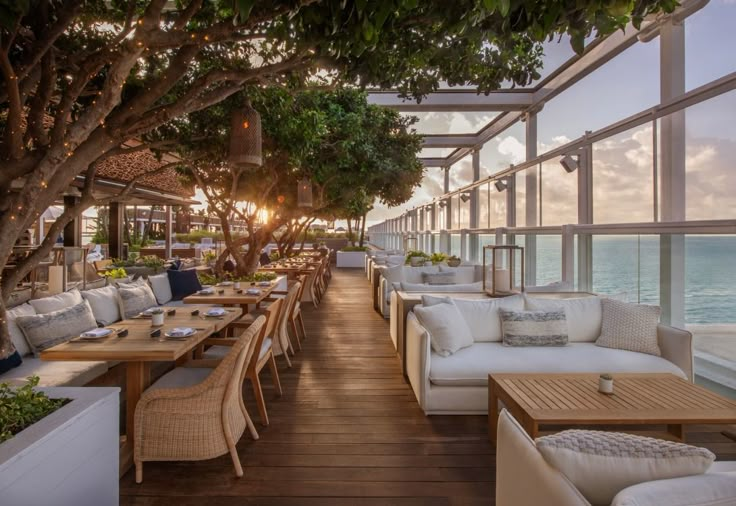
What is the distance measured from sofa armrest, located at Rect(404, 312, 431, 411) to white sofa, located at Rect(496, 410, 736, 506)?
156 cm

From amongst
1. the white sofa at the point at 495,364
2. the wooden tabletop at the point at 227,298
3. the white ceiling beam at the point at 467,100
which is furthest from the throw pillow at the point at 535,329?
the white ceiling beam at the point at 467,100

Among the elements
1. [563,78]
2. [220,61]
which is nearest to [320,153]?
[220,61]

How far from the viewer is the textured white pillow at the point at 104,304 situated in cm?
462

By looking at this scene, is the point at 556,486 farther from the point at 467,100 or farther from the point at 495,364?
the point at 467,100

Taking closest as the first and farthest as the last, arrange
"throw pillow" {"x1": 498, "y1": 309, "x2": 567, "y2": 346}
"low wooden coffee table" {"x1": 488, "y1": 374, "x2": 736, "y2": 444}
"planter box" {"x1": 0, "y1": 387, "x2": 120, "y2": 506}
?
"planter box" {"x1": 0, "y1": 387, "x2": 120, "y2": 506}
"low wooden coffee table" {"x1": 488, "y1": 374, "x2": 736, "y2": 444}
"throw pillow" {"x1": 498, "y1": 309, "x2": 567, "y2": 346}

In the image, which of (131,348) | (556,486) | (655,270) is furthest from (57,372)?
(655,270)

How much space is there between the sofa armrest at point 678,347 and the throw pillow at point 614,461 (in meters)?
2.73

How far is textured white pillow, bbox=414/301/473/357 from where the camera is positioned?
3.50 m

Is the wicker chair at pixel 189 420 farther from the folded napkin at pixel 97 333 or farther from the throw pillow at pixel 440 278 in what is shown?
the throw pillow at pixel 440 278

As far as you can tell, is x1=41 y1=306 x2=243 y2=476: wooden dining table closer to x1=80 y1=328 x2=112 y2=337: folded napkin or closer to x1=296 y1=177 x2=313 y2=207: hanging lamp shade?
x1=80 y1=328 x2=112 y2=337: folded napkin

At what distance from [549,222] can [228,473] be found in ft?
18.5

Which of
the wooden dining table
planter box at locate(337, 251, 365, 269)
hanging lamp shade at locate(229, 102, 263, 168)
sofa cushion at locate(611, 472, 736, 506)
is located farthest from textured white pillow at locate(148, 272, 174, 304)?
planter box at locate(337, 251, 365, 269)

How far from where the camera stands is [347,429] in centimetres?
317

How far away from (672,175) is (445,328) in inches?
127
